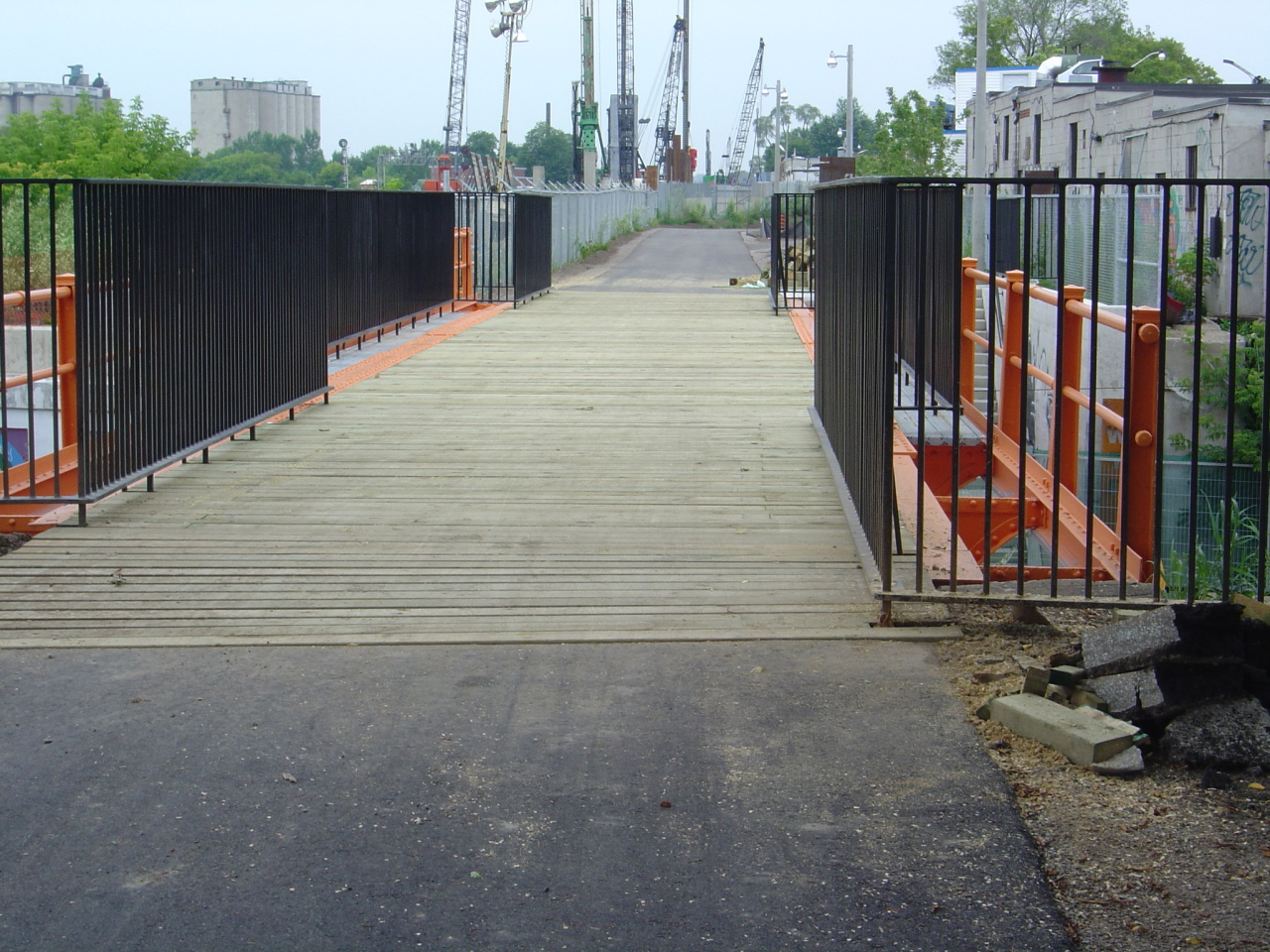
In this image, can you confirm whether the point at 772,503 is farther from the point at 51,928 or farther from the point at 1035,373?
the point at 51,928

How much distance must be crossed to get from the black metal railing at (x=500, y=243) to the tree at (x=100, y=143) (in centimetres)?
5432

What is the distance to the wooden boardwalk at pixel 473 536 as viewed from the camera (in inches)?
234

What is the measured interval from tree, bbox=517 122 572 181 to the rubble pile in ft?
539

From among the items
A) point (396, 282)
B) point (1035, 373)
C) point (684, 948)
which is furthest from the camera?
point (396, 282)

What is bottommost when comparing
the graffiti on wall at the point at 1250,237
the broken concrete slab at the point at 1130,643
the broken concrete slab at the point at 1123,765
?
the broken concrete slab at the point at 1123,765

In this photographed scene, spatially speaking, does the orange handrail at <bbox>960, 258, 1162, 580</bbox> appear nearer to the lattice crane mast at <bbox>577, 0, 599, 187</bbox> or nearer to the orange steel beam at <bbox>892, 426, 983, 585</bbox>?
the orange steel beam at <bbox>892, 426, 983, 585</bbox>

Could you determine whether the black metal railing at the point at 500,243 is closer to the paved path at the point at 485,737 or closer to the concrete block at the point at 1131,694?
the paved path at the point at 485,737

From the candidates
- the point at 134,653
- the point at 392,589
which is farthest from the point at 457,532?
Answer: the point at 134,653

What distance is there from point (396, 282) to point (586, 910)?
1494 cm

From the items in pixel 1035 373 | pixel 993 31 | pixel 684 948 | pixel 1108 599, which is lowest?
pixel 684 948

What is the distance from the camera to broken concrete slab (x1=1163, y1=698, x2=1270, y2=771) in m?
4.21

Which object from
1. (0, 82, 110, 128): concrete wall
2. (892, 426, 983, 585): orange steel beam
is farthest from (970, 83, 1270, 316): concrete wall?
(0, 82, 110, 128): concrete wall

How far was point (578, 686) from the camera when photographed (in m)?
5.09

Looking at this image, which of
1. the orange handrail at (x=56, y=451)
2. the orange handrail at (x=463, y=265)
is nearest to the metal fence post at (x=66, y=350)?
the orange handrail at (x=56, y=451)
